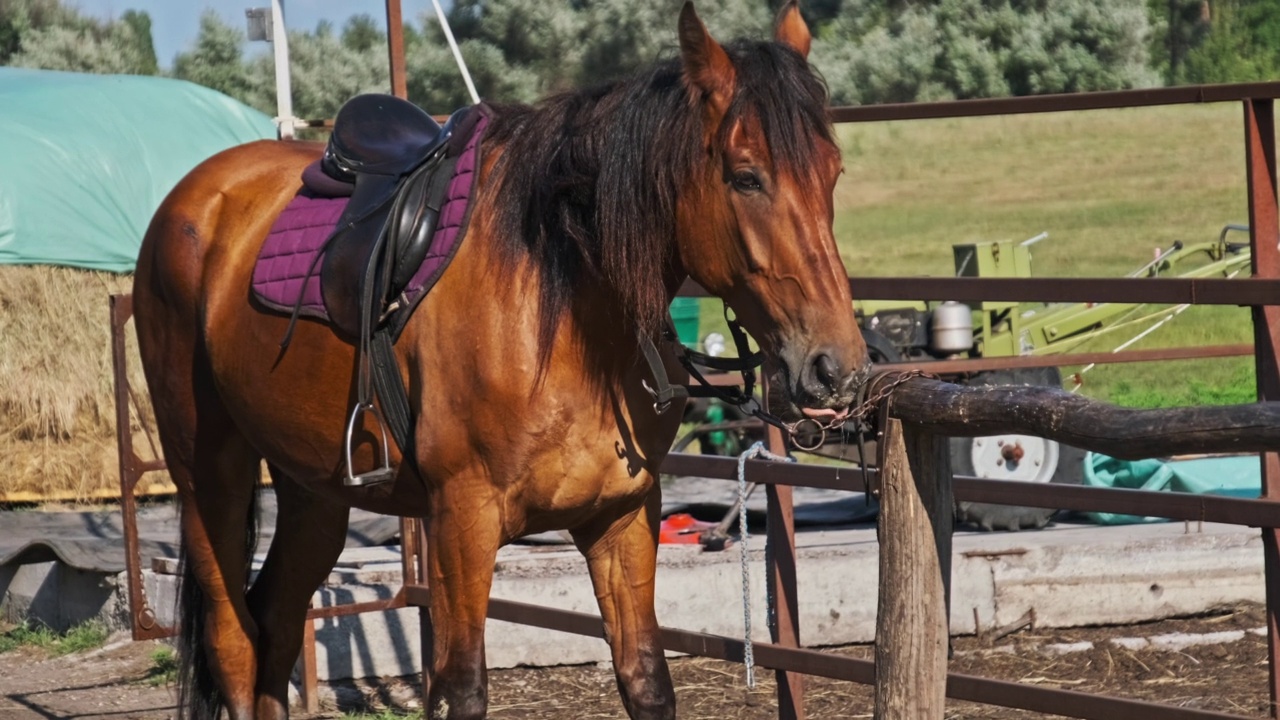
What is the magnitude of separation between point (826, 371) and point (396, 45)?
266 centimetres

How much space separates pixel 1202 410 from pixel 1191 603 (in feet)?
12.4

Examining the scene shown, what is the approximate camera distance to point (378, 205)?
3533 millimetres

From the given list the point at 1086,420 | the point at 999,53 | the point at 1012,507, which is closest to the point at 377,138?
the point at 1086,420

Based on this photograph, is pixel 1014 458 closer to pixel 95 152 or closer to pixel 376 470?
pixel 376 470

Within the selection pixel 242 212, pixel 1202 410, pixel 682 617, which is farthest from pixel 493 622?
pixel 1202 410

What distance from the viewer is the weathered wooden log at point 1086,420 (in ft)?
7.54

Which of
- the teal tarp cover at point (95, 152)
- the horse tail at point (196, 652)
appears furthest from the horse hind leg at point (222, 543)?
the teal tarp cover at point (95, 152)

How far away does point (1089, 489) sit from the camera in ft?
11.2

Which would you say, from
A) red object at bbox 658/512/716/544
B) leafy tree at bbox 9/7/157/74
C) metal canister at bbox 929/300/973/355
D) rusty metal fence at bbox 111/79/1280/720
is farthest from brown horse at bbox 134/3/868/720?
leafy tree at bbox 9/7/157/74

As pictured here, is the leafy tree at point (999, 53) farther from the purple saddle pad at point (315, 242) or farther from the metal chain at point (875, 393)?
the metal chain at point (875, 393)

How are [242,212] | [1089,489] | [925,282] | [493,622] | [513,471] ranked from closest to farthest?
[513,471]
[1089,489]
[925,282]
[242,212]
[493,622]

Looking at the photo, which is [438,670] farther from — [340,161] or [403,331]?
[340,161]

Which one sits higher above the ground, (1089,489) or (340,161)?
(340,161)

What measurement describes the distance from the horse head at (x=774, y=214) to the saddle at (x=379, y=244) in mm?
732
